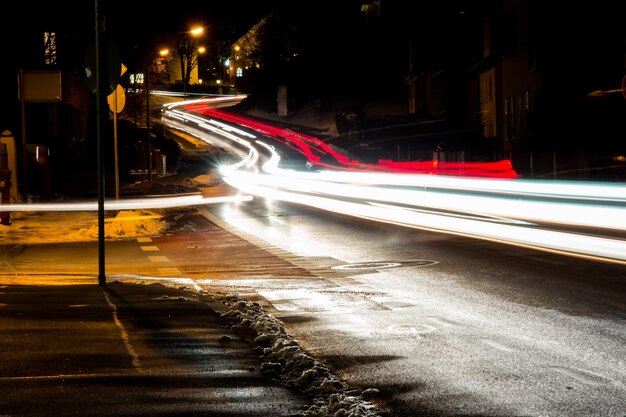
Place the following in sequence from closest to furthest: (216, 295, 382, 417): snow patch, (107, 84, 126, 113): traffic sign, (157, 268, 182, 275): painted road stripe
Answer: (216, 295, 382, 417): snow patch
(157, 268, 182, 275): painted road stripe
(107, 84, 126, 113): traffic sign

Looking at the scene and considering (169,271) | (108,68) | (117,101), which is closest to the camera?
(108,68)

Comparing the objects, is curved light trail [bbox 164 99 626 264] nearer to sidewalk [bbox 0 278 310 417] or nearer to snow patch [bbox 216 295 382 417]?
snow patch [bbox 216 295 382 417]

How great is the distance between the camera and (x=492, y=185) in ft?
98.8

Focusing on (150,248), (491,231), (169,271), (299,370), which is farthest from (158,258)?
(299,370)

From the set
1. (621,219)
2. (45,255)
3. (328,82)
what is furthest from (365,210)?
(328,82)

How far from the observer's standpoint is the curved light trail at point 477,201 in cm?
1809

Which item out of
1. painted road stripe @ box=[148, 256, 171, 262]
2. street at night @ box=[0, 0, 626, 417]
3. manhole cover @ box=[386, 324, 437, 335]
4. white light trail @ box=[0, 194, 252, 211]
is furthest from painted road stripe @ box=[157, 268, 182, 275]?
white light trail @ box=[0, 194, 252, 211]

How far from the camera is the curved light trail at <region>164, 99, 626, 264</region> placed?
18094 mm

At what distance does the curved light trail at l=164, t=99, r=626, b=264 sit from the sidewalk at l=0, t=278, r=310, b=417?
838 centimetres

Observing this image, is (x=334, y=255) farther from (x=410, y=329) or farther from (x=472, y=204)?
(x=472, y=204)

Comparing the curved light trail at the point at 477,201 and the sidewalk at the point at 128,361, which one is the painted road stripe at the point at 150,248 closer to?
A: the curved light trail at the point at 477,201

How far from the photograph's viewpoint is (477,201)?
2634 centimetres

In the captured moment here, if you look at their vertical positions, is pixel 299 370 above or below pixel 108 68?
below

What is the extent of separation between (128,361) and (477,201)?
66.3 feet
